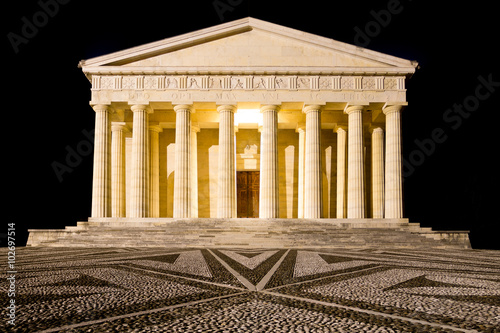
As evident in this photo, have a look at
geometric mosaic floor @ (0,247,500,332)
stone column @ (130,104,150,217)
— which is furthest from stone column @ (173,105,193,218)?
geometric mosaic floor @ (0,247,500,332)

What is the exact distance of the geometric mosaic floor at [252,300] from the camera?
3.83 m

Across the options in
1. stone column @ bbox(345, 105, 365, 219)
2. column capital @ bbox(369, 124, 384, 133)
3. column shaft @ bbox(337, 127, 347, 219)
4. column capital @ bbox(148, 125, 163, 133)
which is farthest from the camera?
column capital @ bbox(148, 125, 163, 133)

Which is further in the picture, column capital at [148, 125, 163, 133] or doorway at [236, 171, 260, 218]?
doorway at [236, 171, 260, 218]

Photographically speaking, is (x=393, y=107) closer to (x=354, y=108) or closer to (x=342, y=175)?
(x=354, y=108)

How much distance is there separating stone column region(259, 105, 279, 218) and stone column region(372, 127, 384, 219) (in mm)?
8809

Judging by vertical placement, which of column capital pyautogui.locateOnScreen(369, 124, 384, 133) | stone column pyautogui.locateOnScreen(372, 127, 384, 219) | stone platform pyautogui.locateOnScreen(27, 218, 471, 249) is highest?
column capital pyautogui.locateOnScreen(369, 124, 384, 133)

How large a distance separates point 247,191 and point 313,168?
10.0 m

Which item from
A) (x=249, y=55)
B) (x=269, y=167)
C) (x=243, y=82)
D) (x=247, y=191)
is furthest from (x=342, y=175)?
(x=249, y=55)

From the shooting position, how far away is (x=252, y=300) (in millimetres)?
5059

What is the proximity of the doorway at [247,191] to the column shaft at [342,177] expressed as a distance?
8.27 meters

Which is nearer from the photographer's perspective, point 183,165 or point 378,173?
point 183,165

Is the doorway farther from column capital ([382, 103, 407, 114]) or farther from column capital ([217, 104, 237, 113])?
column capital ([382, 103, 407, 114])

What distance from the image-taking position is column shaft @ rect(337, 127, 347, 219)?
2973 centimetres

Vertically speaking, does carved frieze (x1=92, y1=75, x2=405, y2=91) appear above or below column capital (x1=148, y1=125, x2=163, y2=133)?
above
